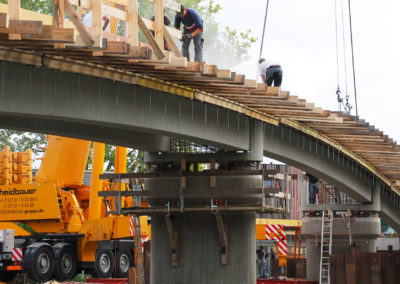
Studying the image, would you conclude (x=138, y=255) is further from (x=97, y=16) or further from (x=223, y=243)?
(x=97, y=16)

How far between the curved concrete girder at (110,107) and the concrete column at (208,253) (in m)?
1.92

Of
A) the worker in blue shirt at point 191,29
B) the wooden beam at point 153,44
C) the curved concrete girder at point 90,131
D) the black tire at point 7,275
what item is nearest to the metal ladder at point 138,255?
the curved concrete girder at point 90,131

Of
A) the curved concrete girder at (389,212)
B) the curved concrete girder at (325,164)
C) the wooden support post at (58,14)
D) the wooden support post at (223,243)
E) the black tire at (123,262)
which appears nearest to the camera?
the wooden support post at (58,14)

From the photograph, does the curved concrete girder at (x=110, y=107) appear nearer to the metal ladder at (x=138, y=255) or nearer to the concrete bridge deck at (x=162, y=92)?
the concrete bridge deck at (x=162, y=92)

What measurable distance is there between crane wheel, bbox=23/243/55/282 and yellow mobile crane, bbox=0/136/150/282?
0.03 m

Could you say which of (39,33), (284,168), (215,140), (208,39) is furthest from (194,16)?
(284,168)

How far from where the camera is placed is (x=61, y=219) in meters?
30.0

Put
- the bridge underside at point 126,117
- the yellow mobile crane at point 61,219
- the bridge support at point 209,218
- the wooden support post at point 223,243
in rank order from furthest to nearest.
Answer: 1. the yellow mobile crane at point 61,219
2. the bridge support at point 209,218
3. the wooden support post at point 223,243
4. the bridge underside at point 126,117

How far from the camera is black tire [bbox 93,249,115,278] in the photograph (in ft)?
98.7

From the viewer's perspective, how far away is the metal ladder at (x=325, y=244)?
29.1 metres

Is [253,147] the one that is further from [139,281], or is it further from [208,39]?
[208,39]

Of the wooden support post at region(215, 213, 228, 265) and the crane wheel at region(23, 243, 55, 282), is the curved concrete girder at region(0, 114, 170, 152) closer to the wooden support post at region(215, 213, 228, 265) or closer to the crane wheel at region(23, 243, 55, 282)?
the wooden support post at region(215, 213, 228, 265)

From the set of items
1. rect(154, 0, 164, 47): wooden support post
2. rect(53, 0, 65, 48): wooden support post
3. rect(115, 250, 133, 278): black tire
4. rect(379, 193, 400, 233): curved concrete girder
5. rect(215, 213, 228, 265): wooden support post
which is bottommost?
rect(115, 250, 133, 278): black tire

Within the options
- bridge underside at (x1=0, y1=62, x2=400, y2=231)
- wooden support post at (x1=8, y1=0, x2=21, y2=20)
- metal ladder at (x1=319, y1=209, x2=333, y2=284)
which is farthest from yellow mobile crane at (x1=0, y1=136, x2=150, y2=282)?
wooden support post at (x1=8, y1=0, x2=21, y2=20)
